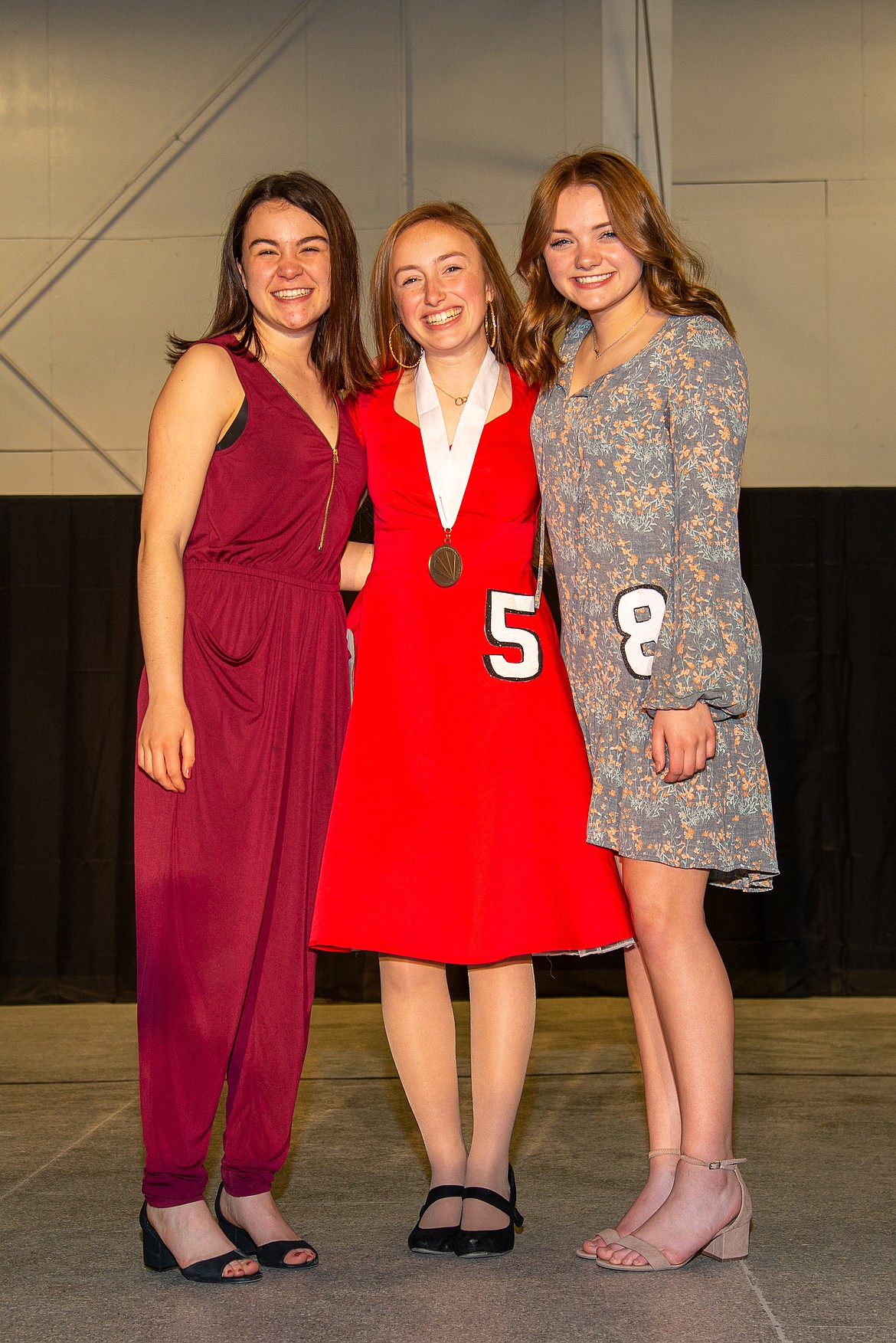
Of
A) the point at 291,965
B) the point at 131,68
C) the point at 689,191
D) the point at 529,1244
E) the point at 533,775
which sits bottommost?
the point at 529,1244

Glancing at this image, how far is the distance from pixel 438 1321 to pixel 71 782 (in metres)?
3.38

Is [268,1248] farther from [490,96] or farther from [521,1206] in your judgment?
[490,96]

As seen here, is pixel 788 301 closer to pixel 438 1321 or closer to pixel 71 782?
pixel 71 782

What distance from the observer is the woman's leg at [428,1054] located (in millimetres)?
2021

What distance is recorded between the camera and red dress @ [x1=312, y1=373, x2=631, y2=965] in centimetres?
195

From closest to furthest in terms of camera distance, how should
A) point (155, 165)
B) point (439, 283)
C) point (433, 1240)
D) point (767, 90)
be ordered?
point (433, 1240), point (439, 283), point (767, 90), point (155, 165)

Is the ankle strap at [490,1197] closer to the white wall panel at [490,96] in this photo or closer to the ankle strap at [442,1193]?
the ankle strap at [442,1193]

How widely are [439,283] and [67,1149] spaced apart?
1.82 m

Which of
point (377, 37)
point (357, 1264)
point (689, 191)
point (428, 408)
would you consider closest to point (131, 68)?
point (377, 37)

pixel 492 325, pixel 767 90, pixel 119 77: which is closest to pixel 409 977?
pixel 492 325

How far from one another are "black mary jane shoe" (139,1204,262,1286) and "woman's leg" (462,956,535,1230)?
339mm

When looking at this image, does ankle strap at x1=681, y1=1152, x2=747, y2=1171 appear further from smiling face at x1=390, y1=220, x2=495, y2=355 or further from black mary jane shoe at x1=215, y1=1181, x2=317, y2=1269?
smiling face at x1=390, y1=220, x2=495, y2=355

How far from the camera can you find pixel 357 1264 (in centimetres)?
190

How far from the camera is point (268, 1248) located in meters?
1.92
